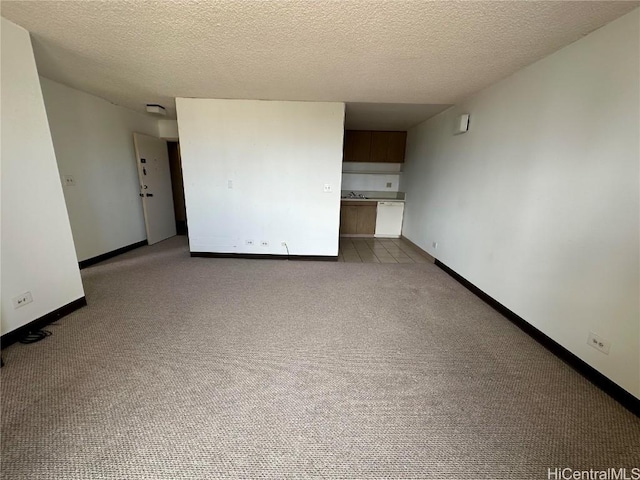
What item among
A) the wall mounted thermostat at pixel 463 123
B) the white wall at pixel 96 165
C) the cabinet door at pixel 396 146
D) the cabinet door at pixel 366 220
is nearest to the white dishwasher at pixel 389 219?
the cabinet door at pixel 366 220

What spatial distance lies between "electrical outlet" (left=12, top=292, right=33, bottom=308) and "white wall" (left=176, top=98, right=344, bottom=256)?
209 centimetres

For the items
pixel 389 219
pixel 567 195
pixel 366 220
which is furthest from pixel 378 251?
pixel 567 195

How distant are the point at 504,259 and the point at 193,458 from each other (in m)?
2.93

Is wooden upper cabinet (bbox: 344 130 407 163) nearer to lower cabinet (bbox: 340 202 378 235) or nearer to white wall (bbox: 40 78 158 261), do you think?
lower cabinet (bbox: 340 202 378 235)

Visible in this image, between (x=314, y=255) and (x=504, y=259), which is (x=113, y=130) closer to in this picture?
(x=314, y=255)

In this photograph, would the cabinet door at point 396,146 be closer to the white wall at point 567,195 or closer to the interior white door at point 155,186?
the white wall at point 567,195

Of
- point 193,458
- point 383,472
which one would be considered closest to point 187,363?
point 193,458

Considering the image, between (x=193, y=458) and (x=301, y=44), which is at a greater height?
(x=301, y=44)

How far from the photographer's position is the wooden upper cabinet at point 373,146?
5635 mm

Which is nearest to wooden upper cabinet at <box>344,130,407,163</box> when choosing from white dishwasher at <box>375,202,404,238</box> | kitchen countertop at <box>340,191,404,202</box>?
kitchen countertop at <box>340,191,404,202</box>

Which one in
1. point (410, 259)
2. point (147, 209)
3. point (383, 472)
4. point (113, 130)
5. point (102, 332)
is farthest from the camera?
point (147, 209)

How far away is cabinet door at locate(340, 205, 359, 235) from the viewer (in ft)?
18.1

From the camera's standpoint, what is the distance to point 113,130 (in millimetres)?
3945

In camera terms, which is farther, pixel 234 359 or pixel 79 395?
pixel 234 359
